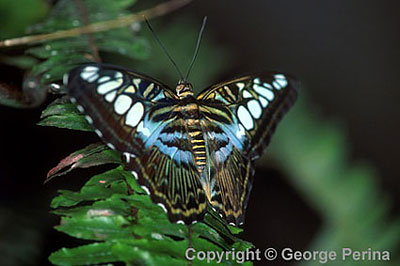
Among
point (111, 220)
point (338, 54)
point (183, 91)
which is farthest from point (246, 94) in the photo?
point (338, 54)

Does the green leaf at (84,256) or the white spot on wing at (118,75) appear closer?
the green leaf at (84,256)

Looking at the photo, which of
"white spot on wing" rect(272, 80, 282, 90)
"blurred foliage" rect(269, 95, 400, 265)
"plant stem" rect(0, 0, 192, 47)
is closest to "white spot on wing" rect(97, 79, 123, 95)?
"plant stem" rect(0, 0, 192, 47)

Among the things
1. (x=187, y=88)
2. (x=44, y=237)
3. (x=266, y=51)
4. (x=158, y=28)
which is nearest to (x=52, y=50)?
(x=187, y=88)

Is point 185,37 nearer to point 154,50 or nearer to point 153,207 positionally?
point 154,50

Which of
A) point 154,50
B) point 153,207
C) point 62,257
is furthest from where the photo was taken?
point 154,50

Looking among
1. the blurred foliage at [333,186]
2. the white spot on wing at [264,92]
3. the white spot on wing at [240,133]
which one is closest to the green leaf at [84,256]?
the white spot on wing at [240,133]

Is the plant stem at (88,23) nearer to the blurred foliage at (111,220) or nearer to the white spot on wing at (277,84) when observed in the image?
the blurred foliage at (111,220)
